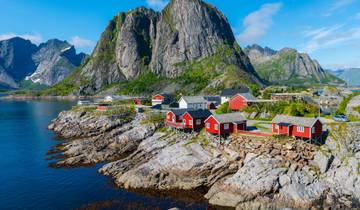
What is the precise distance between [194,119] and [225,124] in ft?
28.5

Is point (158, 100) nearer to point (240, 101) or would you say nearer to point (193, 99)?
point (193, 99)

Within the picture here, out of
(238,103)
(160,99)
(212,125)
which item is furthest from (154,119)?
(160,99)

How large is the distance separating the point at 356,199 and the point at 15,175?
53.6m

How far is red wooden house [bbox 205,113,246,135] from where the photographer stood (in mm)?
52884

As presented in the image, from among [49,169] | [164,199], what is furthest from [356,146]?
[49,169]

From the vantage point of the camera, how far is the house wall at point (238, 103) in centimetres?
7306

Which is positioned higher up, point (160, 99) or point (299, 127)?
point (160, 99)

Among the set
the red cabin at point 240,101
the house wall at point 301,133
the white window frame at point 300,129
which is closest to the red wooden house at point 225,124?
the house wall at point 301,133

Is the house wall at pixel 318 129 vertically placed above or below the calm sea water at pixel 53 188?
above

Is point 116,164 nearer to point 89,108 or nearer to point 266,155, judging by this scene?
point 266,155

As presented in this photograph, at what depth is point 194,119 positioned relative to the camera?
2368 inches

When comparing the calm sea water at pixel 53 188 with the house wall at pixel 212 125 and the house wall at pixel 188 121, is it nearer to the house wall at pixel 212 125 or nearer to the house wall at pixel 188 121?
the house wall at pixel 212 125

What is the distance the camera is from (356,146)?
43562 mm

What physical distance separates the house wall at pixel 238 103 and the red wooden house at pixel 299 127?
75.4 ft
